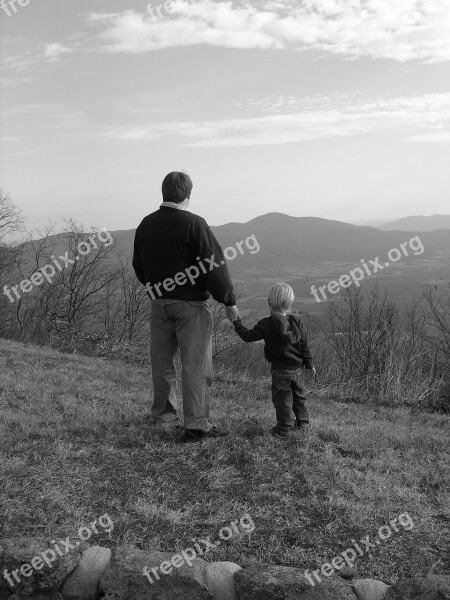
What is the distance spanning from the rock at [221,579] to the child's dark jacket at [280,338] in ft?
6.70

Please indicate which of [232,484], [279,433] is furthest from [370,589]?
[279,433]

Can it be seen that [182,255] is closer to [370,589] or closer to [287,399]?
[287,399]

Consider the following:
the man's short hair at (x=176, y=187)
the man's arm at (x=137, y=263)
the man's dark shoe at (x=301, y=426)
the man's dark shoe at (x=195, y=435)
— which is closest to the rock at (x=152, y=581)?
the man's dark shoe at (x=195, y=435)

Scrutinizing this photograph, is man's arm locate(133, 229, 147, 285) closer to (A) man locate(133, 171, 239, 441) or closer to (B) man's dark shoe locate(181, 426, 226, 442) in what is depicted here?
(A) man locate(133, 171, 239, 441)

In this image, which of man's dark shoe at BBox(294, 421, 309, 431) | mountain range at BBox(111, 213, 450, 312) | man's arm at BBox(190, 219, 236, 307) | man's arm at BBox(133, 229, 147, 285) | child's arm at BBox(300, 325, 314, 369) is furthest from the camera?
mountain range at BBox(111, 213, 450, 312)

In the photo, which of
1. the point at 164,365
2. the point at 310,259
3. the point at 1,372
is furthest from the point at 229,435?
the point at 310,259

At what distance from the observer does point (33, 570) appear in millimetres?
2748

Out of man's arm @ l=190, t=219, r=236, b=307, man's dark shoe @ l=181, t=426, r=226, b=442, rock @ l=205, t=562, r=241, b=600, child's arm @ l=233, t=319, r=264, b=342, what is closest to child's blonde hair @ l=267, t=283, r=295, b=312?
child's arm @ l=233, t=319, r=264, b=342

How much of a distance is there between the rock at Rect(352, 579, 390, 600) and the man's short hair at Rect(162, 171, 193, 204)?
2950 mm

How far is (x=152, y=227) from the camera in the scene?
4355 mm

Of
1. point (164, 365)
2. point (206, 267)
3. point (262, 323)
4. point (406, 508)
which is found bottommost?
point (406, 508)

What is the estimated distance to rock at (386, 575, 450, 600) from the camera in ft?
8.18

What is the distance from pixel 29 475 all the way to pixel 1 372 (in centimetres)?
392

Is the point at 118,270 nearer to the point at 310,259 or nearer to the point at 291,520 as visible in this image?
the point at 291,520
